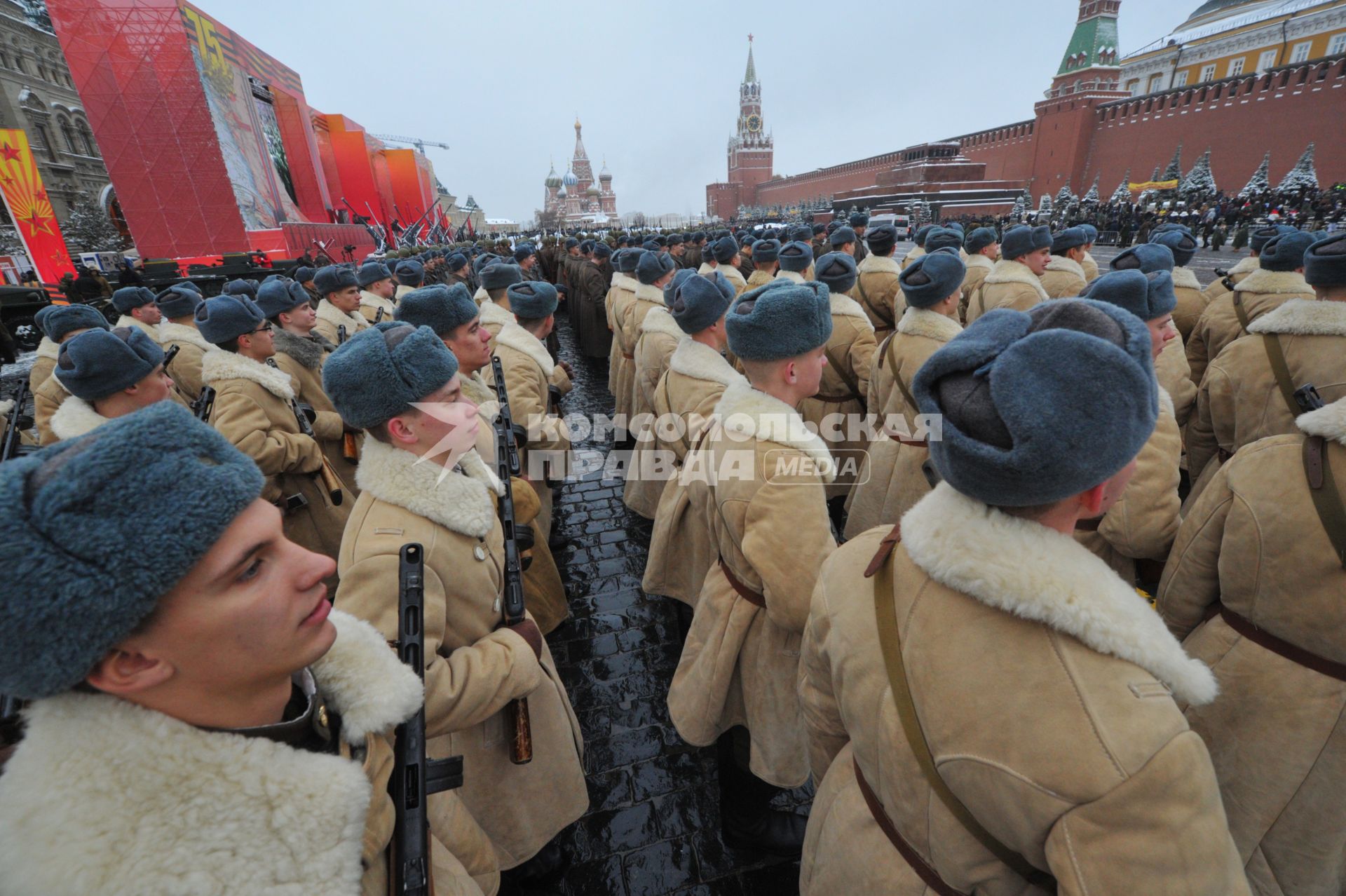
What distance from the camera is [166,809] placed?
895 millimetres

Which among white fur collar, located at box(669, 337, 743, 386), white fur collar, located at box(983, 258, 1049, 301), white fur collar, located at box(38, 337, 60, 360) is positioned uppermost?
white fur collar, located at box(38, 337, 60, 360)

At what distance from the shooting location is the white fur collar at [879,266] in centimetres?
636

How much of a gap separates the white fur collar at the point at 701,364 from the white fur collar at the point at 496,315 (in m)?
2.31

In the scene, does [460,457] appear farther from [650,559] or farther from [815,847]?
[815,847]

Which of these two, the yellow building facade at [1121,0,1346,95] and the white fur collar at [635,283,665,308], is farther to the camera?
the yellow building facade at [1121,0,1346,95]

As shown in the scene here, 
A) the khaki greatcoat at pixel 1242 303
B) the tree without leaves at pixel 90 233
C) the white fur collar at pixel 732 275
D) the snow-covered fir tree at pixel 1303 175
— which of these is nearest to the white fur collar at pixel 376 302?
the white fur collar at pixel 732 275

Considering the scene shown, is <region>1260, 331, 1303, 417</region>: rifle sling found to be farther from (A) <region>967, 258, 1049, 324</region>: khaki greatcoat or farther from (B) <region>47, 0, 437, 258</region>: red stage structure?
(B) <region>47, 0, 437, 258</region>: red stage structure

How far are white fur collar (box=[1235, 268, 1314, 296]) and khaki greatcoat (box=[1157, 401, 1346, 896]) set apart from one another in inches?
139

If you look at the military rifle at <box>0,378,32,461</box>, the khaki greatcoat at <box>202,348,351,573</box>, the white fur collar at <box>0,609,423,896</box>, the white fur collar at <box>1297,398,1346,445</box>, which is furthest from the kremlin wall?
the military rifle at <box>0,378,32,461</box>

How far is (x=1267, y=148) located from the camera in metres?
29.0

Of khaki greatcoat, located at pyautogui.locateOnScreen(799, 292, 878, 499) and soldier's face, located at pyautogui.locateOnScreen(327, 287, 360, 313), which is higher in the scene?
soldier's face, located at pyautogui.locateOnScreen(327, 287, 360, 313)

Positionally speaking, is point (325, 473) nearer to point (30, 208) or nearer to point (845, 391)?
point (845, 391)

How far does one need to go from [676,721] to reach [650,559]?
3.19 ft

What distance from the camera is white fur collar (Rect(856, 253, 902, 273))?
6355 millimetres
